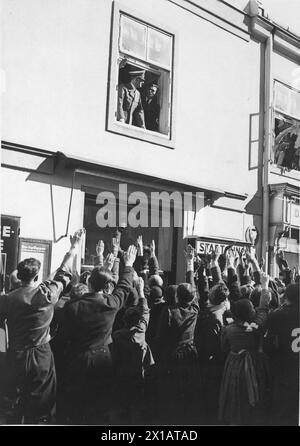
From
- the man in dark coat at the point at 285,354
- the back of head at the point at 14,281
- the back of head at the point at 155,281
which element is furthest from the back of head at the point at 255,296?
the back of head at the point at 14,281

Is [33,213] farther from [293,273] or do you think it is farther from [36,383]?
[293,273]

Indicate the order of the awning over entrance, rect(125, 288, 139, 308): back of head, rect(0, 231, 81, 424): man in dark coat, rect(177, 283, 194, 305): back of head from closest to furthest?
rect(0, 231, 81, 424): man in dark coat, the awning over entrance, rect(125, 288, 139, 308): back of head, rect(177, 283, 194, 305): back of head

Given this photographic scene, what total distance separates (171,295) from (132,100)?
1460 millimetres

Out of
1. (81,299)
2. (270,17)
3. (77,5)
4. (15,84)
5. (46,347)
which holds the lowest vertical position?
(46,347)

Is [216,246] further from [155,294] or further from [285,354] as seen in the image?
[285,354]

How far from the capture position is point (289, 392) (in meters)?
3.93

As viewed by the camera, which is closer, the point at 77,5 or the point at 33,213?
the point at 33,213

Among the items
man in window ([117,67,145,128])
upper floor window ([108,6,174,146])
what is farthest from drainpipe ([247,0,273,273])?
man in window ([117,67,145,128])

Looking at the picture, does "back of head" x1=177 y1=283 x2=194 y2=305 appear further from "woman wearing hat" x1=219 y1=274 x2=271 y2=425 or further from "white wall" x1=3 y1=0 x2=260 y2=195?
"white wall" x1=3 y1=0 x2=260 y2=195

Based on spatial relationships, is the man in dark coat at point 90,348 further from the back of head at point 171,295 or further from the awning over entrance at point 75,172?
the awning over entrance at point 75,172

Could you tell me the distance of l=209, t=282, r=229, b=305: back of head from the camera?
390cm

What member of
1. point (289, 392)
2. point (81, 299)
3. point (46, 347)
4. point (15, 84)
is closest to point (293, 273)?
point (289, 392)

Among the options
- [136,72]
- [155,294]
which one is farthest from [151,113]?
[155,294]

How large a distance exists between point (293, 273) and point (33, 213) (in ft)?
7.21
